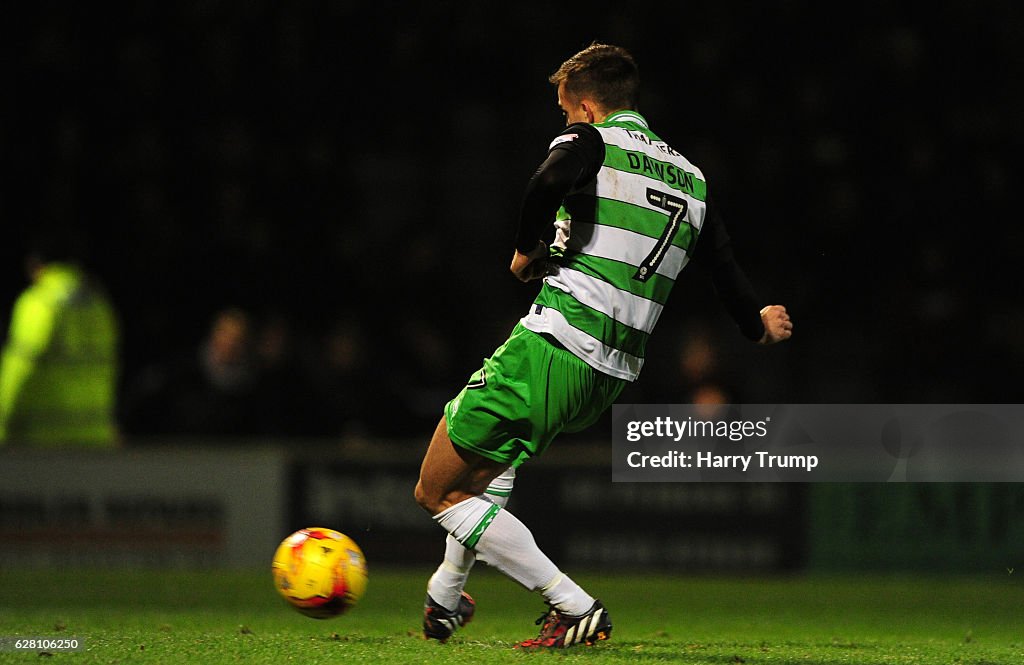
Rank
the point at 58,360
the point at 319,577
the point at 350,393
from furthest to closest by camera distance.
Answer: the point at 350,393 → the point at 58,360 → the point at 319,577

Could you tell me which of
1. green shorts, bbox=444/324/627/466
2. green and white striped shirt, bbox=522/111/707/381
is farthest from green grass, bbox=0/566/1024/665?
green and white striped shirt, bbox=522/111/707/381

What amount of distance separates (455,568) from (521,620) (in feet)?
8.02

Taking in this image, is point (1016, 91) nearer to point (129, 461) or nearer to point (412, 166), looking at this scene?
point (412, 166)

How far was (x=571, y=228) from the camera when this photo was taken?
496 centimetres

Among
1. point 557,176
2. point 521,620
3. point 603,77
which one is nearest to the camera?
point 557,176

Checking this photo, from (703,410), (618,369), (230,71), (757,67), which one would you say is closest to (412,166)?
(230,71)

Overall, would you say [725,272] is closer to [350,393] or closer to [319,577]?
[319,577]

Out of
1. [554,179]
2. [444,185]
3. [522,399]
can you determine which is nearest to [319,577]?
[522,399]

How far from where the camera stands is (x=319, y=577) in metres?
5.48

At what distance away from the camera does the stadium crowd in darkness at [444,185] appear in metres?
11.9

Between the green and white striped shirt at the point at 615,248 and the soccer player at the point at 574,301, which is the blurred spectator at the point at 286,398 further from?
the green and white striped shirt at the point at 615,248

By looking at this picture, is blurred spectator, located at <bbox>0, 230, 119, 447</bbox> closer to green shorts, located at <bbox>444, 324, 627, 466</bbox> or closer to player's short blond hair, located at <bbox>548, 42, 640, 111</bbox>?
green shorts, located at <bbox>444, 324, 627, 466</bbox>

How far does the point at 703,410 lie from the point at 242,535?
331cm

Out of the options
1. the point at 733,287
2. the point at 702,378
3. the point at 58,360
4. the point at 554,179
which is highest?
the point at 702,378
